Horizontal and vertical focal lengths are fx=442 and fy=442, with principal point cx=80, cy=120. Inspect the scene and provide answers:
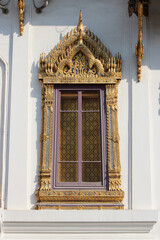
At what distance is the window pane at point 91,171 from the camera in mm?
6527

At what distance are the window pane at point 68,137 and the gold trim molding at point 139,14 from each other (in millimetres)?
1207

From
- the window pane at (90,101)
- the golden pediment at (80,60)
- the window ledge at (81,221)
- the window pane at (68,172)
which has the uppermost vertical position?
the golden pediment at (80,60)

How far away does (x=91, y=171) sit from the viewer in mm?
6547

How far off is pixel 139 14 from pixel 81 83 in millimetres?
1325

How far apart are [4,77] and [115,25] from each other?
1925 millimetres

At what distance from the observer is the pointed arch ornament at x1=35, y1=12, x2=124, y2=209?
631cm

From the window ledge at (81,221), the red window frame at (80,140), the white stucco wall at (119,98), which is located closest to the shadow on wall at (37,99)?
the white stucco wall at (119,98)

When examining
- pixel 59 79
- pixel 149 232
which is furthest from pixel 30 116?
pixel 149 232

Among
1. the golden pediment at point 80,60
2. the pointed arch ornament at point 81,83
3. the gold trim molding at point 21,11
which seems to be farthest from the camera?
the gold trim molding at point 21,11

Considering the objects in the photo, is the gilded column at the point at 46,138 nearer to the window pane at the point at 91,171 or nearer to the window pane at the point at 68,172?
the window pane at the point at 68,172

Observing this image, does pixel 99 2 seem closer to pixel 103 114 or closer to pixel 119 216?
pixel 103 114

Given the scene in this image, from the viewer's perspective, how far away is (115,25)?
22.9ft

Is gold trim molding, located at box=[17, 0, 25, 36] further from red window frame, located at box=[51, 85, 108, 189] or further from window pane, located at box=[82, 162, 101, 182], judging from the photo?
window pane, located at box=[82, 162, 101, 182]

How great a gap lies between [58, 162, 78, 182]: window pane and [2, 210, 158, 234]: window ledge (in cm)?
51
